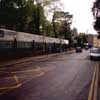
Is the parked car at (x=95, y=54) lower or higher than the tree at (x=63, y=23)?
lower

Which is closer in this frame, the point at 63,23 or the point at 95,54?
the point at 95,54

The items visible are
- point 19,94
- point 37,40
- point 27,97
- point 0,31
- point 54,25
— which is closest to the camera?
point 27,97

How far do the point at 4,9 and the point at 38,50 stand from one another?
18.3m

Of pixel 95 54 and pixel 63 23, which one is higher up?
pixel 63 23

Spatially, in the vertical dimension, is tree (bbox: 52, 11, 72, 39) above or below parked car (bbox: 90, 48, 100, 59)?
above

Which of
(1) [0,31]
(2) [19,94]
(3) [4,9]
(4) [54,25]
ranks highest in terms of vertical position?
(3) [4,9]

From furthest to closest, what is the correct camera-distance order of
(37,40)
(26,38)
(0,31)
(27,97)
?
(37,40)
(26,38)
(0,31)
(27,97)

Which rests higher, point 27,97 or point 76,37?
point 76,37

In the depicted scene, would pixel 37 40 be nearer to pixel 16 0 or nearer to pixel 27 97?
pixel 16 0

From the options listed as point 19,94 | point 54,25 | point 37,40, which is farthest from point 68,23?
point 19,94

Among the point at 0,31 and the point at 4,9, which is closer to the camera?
the point at 0,31

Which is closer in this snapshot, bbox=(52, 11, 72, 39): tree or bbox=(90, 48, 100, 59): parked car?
bbox=(90, 48, 100, 59): parked car

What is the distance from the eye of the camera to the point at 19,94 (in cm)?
621

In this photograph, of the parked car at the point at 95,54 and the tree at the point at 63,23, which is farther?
the tree at the point at 63,23
